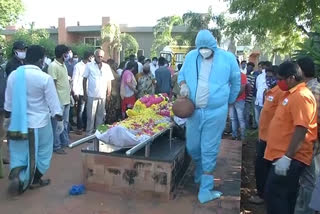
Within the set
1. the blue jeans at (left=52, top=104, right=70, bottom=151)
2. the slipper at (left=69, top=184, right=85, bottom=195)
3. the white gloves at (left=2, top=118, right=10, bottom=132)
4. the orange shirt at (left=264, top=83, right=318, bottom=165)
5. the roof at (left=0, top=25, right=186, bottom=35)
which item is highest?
the roof at (left=0, top=25, right=186, bottom=35)

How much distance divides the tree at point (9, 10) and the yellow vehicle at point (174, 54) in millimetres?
11182

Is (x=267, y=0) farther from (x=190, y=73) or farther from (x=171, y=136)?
(x=190, y=73)

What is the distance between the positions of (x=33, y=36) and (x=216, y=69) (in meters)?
22.6

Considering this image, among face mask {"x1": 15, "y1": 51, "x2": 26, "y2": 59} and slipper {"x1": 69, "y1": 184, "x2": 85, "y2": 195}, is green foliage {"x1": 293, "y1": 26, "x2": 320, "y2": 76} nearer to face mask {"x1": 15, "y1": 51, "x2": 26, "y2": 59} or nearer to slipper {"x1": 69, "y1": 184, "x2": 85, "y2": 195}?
A: slipper {"x1": 69, "y1": 184, "x2": 85, "y2": 195}

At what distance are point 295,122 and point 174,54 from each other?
53.7 ft

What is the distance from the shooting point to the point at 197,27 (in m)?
26.2

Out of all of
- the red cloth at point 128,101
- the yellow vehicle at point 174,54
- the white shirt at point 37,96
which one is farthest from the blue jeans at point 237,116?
the yellow vehicle at point 174,54

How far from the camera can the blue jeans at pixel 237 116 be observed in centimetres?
833

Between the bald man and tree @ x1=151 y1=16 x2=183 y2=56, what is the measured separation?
19.7m

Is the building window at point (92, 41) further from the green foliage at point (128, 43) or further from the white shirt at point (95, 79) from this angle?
the white shirt at point (95, 79)

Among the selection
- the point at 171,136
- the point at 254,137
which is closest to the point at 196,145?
the point at 171,136

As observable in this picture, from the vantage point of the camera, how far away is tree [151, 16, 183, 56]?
Answer: 1079 inches

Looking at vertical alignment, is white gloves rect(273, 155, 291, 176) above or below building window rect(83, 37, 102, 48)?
below

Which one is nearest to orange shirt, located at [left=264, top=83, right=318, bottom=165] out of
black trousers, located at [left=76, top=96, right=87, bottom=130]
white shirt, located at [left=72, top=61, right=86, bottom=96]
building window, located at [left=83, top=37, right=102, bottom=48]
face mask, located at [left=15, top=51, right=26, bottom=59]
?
face mask, located at [left=15, top=51, right=26, bottom=59]
